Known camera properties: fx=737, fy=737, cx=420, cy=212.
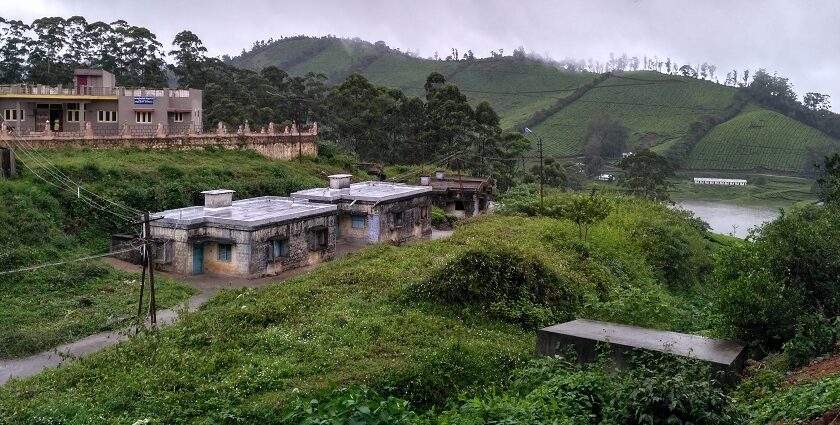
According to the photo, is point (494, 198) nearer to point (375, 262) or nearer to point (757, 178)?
point (375, 262)

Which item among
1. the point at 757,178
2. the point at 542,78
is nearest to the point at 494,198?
the point at 757,178

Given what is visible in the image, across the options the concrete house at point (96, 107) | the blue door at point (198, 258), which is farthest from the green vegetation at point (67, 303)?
the concrete house at point (96, 107)

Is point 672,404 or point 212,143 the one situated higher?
point 212,143

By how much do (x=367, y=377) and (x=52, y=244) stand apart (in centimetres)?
1640

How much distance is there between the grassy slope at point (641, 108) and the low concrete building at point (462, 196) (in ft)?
125

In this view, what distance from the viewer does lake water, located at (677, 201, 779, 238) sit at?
53.6m

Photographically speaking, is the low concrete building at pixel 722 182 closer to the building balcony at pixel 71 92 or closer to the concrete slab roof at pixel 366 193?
the concrete slab roof at pixel 366 193

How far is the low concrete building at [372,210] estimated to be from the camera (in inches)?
1193

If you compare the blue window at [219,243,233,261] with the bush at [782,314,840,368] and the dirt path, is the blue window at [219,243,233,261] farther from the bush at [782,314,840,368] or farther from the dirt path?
the bush at [782,314,840,368]

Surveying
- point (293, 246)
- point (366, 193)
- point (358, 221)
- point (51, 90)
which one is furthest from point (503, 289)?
point (51, 90)

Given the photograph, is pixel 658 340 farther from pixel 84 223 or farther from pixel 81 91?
pixel 81 91

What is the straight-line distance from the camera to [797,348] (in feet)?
37.2

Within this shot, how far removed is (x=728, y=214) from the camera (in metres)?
59.3

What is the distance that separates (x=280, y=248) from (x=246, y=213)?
1.76m
